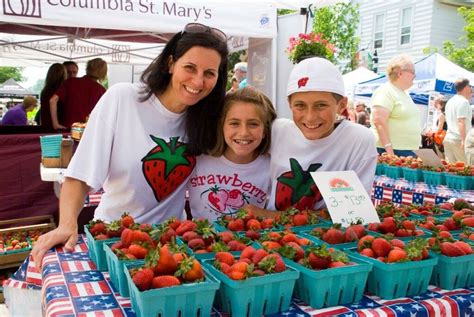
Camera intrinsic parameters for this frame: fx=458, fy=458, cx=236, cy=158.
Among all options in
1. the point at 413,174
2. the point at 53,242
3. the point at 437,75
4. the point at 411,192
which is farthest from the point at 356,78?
the point at 53,242

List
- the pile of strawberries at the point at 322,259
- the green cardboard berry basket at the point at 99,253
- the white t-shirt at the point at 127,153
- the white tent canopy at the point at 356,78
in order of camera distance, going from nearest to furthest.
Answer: the pile of strawberries at the point at 322,259 → the green cardboard berry basket at the point at 99,253 → the white t-shirt at the point at 127,153 → the white tent canopy at the point at 356,78

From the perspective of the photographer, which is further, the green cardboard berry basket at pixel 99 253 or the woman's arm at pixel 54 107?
the woman's arm at pixel 54 107

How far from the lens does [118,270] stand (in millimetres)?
1360

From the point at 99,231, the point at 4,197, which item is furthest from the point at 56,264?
the point at 4,197

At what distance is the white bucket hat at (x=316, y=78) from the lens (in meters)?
2.15

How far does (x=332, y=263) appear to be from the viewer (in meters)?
1.37

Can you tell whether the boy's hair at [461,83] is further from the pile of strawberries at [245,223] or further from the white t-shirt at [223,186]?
the pile of strawberries at [245,223]

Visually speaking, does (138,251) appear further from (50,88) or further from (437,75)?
(437,75)

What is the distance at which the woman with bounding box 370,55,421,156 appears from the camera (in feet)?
15.4

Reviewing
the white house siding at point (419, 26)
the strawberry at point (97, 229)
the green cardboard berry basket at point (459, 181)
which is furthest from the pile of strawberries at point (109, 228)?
the white house siding at point (419, 26)

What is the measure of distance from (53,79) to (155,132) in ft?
15.7

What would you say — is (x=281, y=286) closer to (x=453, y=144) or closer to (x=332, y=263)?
(x=332, y=263)

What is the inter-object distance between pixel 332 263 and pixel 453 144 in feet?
23.1

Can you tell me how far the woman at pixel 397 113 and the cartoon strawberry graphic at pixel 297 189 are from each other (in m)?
2.60
